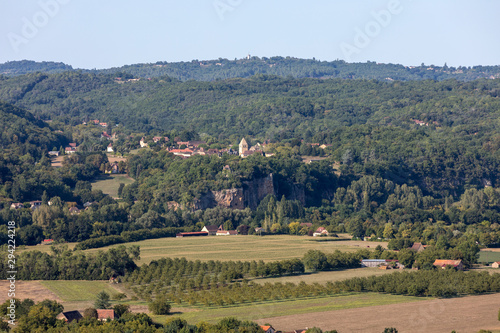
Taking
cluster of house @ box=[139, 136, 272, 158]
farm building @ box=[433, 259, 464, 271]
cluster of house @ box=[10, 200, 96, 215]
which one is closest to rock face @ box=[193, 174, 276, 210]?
cluster of house @ box=[10, 200, 96, 215]

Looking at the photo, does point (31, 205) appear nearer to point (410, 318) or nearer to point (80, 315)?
point (80, 315)

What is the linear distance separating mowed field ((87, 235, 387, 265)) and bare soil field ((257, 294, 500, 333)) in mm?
18360

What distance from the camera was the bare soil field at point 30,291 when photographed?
54938mm

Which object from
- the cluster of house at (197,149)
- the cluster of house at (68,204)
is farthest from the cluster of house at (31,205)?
the cluster of house at (197,149)

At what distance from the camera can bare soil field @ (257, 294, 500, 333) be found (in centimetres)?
4778

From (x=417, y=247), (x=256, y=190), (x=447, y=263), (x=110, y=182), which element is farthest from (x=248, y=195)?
(x=447, y=263)

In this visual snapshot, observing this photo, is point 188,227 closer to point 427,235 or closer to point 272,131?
point 427,235

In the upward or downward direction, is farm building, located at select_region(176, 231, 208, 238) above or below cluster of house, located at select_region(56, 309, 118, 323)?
above

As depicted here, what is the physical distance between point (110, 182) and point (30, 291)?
185 feet

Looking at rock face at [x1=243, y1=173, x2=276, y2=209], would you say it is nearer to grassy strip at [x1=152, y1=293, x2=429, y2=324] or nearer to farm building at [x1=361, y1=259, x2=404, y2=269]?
farm building at [x1=361, y1=259, x2=404, y2=269]

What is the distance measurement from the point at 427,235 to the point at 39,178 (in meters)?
45.4

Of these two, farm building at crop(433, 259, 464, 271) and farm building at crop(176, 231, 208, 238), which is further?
farm building at crop(176, 231, 208, 238)

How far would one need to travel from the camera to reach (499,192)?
11506cm

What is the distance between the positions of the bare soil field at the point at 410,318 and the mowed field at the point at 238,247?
60.2 feet
